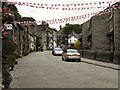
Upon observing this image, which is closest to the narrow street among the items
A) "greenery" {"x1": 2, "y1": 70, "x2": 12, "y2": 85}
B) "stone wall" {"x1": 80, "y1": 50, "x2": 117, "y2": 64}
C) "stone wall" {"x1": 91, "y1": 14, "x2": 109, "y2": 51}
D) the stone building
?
"greenery" {"x1": 2, "y1": 70, "x2": 12, "y2": 85}

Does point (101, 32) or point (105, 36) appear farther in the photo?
point (101, 32)

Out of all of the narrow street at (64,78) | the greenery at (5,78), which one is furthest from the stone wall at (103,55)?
the greenery at (5,78)

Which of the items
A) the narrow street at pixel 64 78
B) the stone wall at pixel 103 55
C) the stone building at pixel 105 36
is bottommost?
the narrow street at pixel 64 78

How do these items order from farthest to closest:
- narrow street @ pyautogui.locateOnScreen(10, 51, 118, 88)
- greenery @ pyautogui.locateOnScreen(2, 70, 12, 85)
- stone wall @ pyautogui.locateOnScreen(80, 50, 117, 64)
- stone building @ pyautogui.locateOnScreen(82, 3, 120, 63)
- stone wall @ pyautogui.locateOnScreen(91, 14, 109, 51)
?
stone wall @ pyautogui.locateOnScreen(91, 14, 109, 51), stone building @ pyautogui.locateOnScreen(82, 3, 120, 63), stone wall @ pyautogui.locateOnScreen(80, 50, 117, 64), narrow street @ pyautogui.locateOnScreen(10, 51, 118, 88), greenery @ pyautogui.locateOnScreen(2, 70, 12, 85)

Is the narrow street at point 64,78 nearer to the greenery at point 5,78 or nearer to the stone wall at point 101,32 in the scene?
the greenery at point 5,78

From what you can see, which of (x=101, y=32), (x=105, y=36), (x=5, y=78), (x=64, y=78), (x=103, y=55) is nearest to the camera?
(x=5, y=78)

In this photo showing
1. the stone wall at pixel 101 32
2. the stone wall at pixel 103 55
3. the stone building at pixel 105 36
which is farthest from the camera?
the stone wall at pixel 101 32

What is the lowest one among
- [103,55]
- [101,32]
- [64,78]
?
[64,78]

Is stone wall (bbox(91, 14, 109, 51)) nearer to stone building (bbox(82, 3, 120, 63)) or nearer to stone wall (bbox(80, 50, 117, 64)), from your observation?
stone building (bbox(82, 3, 120, 63))

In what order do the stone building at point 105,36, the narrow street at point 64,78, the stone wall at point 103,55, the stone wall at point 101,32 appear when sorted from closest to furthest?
the narrow street at point 64,78 < the stone wall at point 103,55 < the stone building at point 105,36 < the stone wall at point 101,32

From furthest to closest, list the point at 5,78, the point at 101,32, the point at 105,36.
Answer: the point at 101,32 < the point at 105,36 < the point at 5,78

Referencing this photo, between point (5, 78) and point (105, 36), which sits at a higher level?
point (105, 36)

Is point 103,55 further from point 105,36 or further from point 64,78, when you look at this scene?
point 64,78

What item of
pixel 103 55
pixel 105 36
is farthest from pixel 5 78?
pixel 105 36
